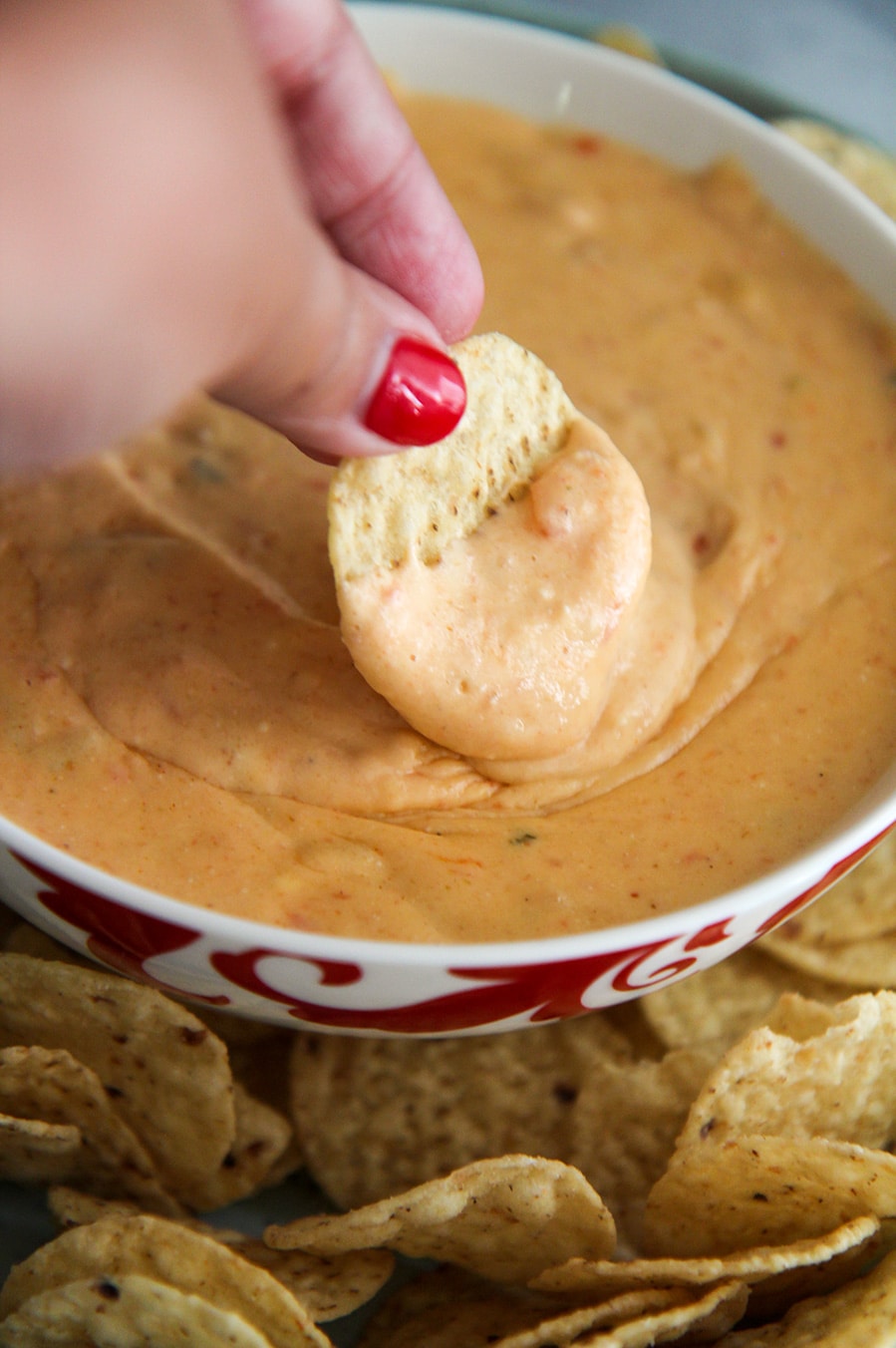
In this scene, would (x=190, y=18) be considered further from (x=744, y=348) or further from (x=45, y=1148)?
(x=744, y=348)

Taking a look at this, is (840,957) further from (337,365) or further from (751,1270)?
(337,365)

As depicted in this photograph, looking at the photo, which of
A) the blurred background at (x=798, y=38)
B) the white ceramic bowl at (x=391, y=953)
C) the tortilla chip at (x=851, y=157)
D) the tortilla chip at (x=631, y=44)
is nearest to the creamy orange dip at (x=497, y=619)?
the white ceramic bowl at (x=391, y=953)

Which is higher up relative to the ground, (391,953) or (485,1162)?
(391,953)

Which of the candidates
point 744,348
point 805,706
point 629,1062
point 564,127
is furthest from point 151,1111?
point 564,127

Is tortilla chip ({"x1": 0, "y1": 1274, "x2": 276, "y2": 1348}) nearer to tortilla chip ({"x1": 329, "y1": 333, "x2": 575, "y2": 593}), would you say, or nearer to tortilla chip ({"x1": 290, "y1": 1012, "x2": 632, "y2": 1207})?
tortilla chip ({"x1": 290, "y1": 1012, "x2": 632, "y2": 1207})

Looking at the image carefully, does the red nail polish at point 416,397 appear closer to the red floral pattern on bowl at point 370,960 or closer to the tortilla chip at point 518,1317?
the red floral pattern on bowl at point 370,960

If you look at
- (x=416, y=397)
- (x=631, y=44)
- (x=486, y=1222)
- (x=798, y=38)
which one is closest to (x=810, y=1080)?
(x=486, y=1222)
